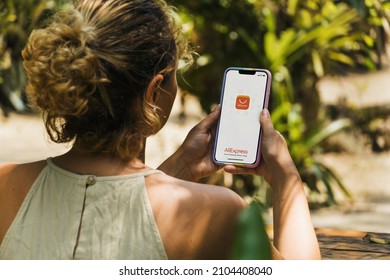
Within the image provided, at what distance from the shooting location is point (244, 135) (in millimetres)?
1996

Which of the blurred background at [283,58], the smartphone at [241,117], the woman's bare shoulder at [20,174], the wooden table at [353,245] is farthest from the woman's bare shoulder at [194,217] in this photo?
the blurred background at [283,58]

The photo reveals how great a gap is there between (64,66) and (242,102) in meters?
0.65

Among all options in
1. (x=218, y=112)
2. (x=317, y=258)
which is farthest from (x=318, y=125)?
(x=317, y=258)

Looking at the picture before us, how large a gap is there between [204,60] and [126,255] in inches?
174

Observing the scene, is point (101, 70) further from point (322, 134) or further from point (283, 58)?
point (322, 134)

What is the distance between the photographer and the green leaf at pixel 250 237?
0.75 metres

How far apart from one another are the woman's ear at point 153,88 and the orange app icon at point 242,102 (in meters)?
0.43

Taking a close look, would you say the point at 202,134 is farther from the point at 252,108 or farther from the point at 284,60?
the point at 284,60

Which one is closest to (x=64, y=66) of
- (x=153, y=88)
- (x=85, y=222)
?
(x=153, y=88)

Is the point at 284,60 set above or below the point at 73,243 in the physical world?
above

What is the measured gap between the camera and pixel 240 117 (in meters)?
2.01

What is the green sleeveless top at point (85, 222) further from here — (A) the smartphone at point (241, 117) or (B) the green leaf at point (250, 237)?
(B) the green leaf at point (250, 237)

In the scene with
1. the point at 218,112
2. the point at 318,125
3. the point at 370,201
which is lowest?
the point at 370,201


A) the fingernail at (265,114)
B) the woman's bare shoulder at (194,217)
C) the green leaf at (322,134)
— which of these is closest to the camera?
the woman's bare shoulder at (194,217)
